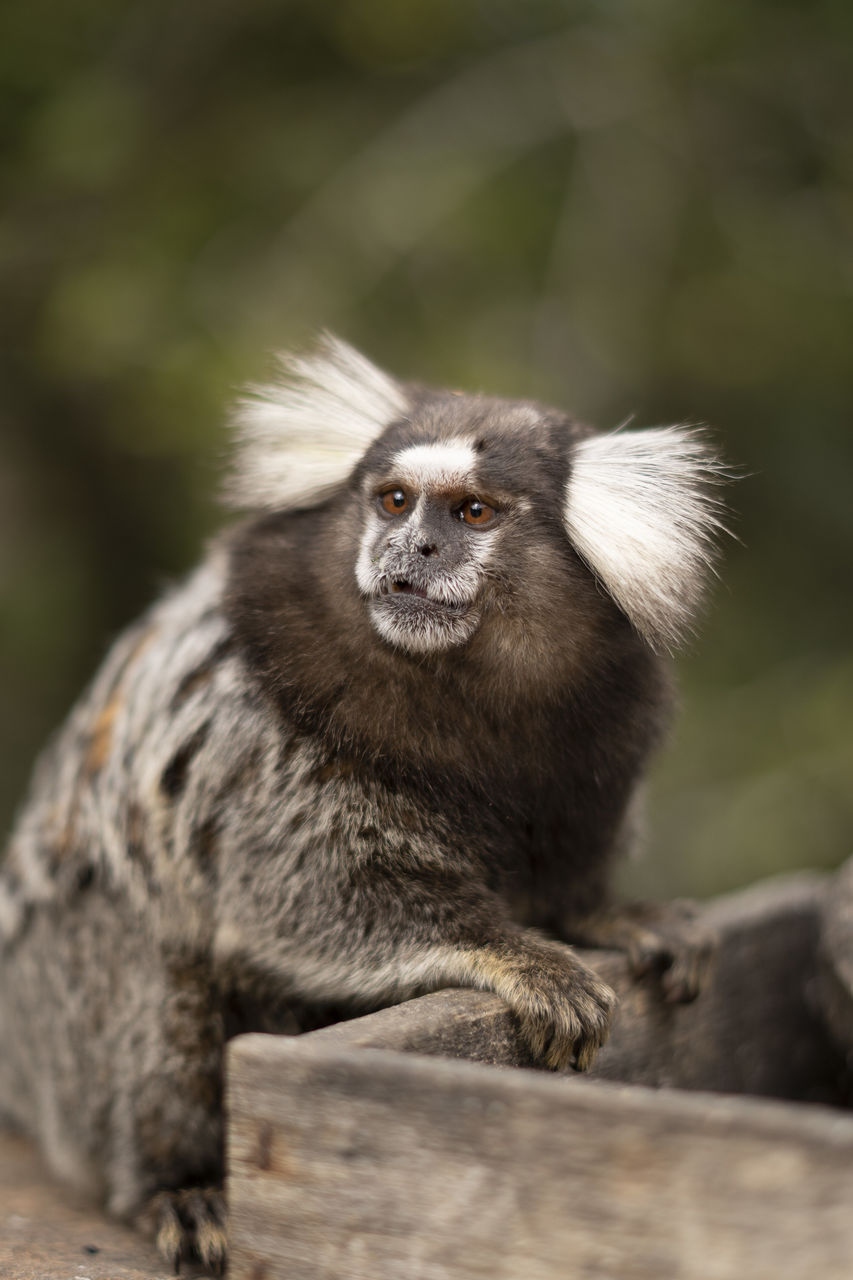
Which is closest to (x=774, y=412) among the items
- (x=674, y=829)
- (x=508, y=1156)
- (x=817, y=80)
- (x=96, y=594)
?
(x=817, y=80)

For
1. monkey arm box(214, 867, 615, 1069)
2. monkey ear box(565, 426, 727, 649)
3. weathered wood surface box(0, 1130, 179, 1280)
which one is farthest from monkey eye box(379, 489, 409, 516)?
weathered wood surface box(0, 1130, 179, 1280)

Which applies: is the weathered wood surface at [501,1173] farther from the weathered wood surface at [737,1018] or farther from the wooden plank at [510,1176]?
the weathered wood surface at [737,1018]

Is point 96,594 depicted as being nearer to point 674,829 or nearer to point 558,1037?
point 674,829

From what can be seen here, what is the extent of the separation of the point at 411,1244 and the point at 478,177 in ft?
13.3

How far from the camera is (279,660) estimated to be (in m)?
2.31

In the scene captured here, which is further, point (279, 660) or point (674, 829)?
point (674, 829)

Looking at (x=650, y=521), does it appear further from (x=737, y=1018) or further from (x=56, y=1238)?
(x=56, y=1238)

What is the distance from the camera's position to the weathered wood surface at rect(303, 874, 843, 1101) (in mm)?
2406

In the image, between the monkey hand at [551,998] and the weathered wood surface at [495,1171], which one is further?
the monkey hand at [551,998]

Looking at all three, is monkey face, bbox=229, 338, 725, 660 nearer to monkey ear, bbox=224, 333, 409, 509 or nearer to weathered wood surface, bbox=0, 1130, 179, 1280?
monkey ear, bbox=224, 333, 409, 509

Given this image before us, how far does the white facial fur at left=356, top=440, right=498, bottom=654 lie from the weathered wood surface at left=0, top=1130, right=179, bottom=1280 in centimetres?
112

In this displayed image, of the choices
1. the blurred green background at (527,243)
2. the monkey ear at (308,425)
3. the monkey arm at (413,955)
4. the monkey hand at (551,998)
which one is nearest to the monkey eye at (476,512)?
the monkey ear at (308,425)

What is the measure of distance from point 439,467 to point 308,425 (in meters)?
0.41

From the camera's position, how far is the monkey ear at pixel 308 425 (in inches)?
100
